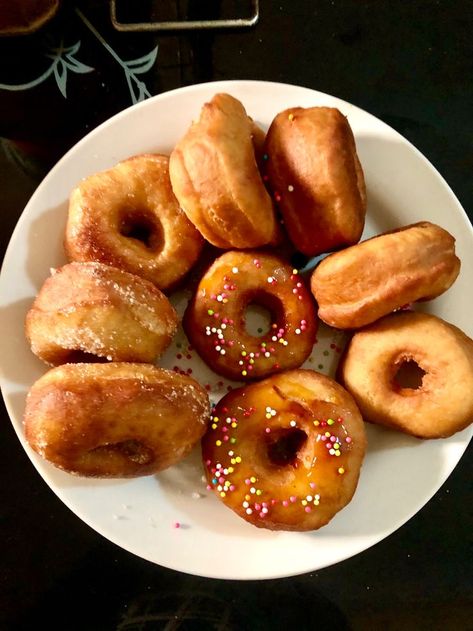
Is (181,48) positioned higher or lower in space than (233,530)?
higher

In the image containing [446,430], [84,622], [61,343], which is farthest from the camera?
[84,622]

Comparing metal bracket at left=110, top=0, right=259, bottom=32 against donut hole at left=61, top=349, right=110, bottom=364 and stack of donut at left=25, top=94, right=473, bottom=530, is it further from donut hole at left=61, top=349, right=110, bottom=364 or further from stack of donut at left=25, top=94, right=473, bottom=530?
donut hole at left=61, top=349, right=110, bottom=364

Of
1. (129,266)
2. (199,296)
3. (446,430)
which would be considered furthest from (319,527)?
(129,266)

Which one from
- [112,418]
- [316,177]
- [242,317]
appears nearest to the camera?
[112,418]

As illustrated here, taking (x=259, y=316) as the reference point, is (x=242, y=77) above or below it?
above

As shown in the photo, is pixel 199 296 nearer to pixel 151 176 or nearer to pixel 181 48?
pixel 151 176

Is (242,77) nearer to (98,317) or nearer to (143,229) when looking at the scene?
(143,229)

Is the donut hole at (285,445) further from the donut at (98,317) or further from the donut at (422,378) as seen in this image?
the donut at (98,317)

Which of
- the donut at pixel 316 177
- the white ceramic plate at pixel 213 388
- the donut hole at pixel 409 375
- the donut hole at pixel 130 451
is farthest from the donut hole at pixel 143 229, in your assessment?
the donut hole at pixel 409 375

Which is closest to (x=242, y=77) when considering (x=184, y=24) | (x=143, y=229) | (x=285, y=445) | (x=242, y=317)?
(x=184, y=24)
